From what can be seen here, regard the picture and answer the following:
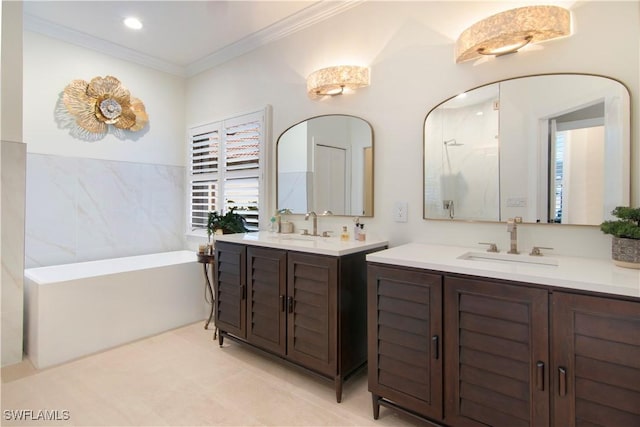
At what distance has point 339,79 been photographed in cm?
239

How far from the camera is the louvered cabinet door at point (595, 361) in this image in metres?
1.14

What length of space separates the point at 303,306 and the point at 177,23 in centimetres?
264

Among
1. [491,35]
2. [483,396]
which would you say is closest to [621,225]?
[483,396]

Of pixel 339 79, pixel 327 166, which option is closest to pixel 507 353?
pixel 327 166

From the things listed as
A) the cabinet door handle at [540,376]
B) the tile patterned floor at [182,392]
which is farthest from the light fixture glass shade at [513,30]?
the tile patterned floor at [182,392]

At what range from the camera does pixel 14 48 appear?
2.37 metres

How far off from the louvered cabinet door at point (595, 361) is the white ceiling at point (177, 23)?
2377 millimetres

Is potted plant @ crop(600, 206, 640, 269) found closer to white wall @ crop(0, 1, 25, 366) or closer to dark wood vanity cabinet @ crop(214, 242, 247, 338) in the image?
dark wood vanity cabinet @ crop(214, 242, 247, 338)

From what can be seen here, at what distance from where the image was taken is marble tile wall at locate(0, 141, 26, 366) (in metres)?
2.37

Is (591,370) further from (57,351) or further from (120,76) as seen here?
(120,76)

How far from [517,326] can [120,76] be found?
4.06m

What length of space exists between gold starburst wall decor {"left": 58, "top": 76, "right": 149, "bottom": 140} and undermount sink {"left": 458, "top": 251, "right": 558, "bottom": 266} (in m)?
3.51

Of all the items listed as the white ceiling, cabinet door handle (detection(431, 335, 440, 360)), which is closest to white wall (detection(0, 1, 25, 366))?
the white ceiling

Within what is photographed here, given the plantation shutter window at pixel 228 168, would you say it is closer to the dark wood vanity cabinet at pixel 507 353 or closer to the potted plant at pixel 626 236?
the dark wood vanity cabinet at pixel 507 353
